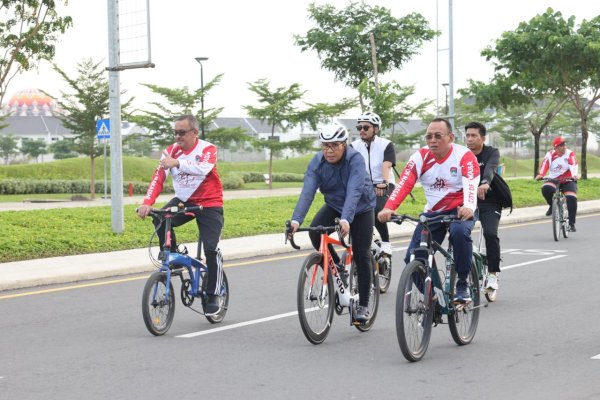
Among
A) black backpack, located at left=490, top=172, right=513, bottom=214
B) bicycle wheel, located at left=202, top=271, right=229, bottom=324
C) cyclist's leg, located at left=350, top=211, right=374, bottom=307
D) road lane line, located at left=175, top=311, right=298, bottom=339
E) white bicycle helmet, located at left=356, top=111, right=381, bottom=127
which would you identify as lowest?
road lane line, located at left=175, top=311, right=298, bottom=339

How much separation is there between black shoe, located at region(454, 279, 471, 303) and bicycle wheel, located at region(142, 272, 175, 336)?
2.39 metres

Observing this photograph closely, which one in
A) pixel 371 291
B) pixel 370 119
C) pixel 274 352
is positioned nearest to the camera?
pixel 274 352

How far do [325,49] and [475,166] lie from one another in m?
48.8

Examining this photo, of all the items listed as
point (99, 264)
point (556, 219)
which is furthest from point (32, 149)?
point (99, 264)

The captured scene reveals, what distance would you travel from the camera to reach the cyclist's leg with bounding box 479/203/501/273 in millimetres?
10297

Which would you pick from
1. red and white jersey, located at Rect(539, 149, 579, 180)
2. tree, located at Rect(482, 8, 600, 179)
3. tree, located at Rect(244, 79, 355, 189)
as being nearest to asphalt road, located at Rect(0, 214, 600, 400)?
red and white jersey, located at Rect(539, 149, 579, 180)

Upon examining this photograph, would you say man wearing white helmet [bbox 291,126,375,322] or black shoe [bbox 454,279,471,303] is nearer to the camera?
black shoe [bbox 454,279,471,303]

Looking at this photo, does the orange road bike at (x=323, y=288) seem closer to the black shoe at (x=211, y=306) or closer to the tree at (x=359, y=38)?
the black shoe at (x=211, y=306)

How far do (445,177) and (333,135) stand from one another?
0.94m

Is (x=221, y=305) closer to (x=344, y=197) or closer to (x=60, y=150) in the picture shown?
(x=344, y=197)

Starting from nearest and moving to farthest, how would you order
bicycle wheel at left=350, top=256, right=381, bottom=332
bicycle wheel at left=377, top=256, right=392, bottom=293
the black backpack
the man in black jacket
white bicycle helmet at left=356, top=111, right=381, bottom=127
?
bicycle wheel at left=350, top=256, right=381, bottom=332 → the man in black jacket → the black backpack → white bicycle helmet at left=356, top=111, right=381, bottom=127 → bicycle wheel at left=377, top=256, right=392, bottom=293

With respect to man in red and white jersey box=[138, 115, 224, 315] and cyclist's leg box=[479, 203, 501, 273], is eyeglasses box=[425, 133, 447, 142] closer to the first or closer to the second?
man in red and white jersey box=[138, 115, 224, 315]

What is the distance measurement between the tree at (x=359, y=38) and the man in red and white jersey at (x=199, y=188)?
46.2m

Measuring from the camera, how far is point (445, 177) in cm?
807
